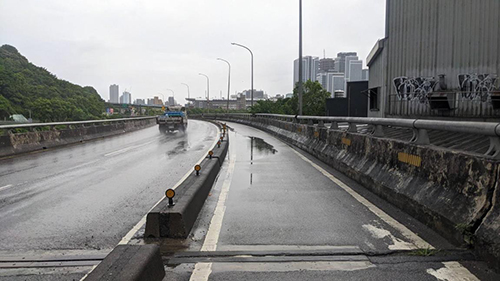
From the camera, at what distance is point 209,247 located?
478 cm

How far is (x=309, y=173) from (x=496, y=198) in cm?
636

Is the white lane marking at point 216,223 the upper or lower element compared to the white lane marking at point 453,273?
lower

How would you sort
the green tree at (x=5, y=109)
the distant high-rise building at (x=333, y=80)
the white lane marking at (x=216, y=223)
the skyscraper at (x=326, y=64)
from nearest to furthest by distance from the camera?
1. the white lane marking at (x=216, y=223)
2. the green tree at (x=5, y=109)
3. the distant high-rise building at (x=333, y=80)
4. the skyscraper at (x=326, y=64)

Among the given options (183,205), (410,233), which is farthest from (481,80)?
(183,205)

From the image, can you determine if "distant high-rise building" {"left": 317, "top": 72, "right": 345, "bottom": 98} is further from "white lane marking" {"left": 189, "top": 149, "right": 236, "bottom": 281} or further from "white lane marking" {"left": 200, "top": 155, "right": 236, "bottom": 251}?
"white lane marking" {"left": 189, "top": 149, "right": 236, "bottom": 281}

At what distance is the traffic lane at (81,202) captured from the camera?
5223mm

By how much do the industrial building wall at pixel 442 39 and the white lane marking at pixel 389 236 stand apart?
11060 millimetres

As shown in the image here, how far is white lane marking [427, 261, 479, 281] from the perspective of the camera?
12.4 ft

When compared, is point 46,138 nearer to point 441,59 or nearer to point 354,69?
point 441,59

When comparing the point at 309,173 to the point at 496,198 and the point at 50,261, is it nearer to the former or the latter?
the point at 496,198

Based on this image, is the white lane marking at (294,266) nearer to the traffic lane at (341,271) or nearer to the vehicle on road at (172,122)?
the traffic lane at (341,271)

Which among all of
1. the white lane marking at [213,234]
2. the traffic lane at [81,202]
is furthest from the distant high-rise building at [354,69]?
the white lane marking at [213,234]

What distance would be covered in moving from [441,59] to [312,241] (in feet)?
47.0

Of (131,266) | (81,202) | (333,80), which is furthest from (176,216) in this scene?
(333,80)
